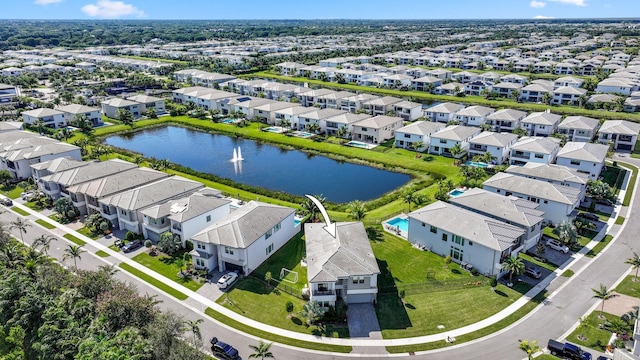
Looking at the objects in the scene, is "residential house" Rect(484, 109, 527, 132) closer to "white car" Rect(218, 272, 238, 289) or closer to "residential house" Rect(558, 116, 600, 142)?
"residential house" Rect(558, 116, 600, 142)

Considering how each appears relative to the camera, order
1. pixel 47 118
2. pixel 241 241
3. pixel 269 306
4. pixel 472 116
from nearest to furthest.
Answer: pixel 269 306 < pixel 241 241 < pixel 472 116 < pixel 47 118

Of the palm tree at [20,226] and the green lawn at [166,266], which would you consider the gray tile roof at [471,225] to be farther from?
the palm tree at [20,226]

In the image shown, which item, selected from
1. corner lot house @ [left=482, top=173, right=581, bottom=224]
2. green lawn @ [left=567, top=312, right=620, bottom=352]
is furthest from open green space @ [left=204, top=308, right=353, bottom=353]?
corner lot house @ [left=482, top=173, right=581, bottom=224]

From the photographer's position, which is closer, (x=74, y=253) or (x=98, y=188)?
(x=74, y=253)

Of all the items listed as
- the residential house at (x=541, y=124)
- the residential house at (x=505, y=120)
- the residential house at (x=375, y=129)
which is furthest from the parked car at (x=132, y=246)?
the residential house at (x=541, y=124)

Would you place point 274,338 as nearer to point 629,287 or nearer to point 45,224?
point 629,287

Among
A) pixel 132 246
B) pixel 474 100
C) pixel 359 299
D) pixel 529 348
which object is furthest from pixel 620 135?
pixel 132 246
